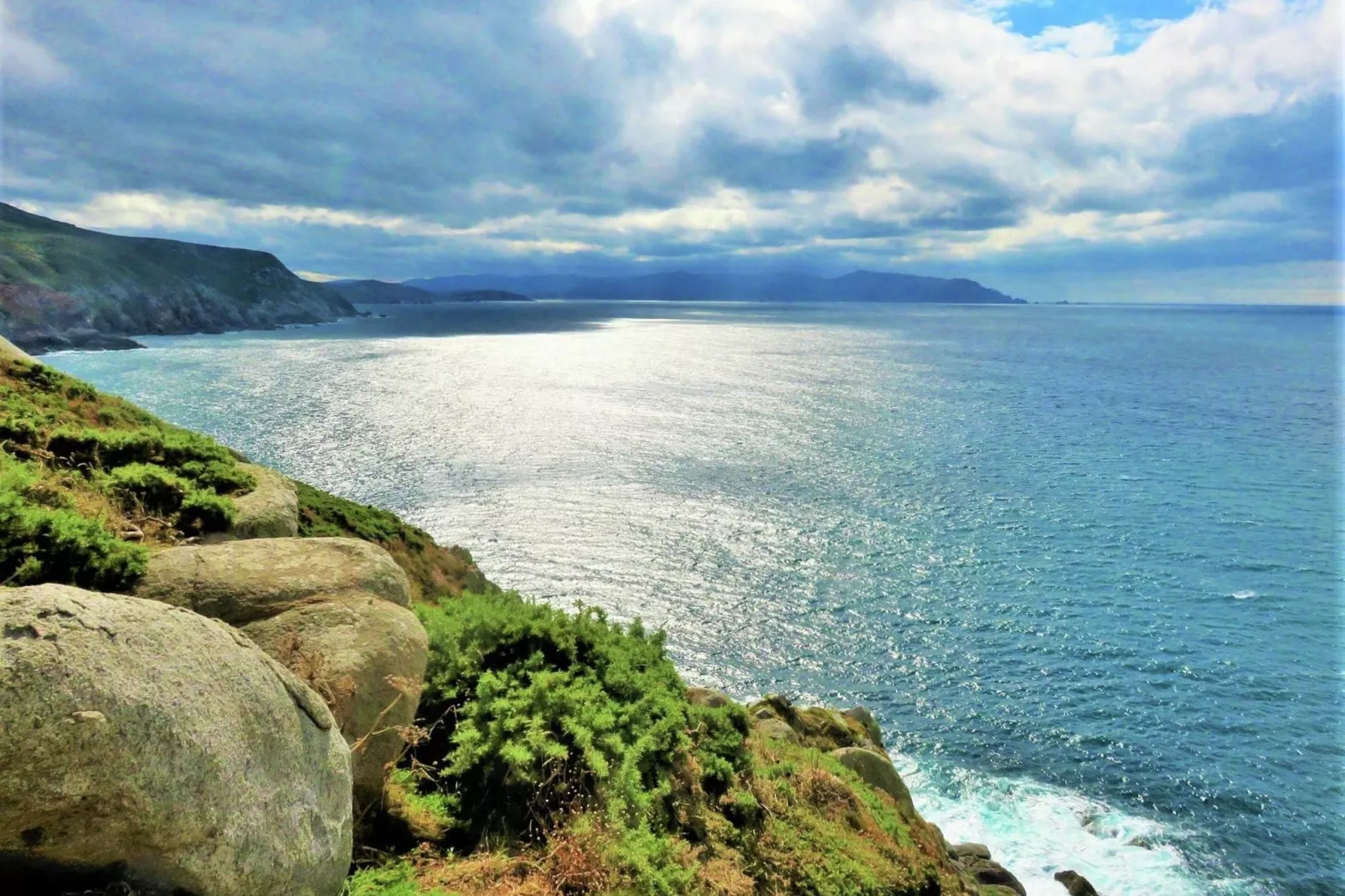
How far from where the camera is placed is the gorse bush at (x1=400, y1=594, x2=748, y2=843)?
9.07 metres

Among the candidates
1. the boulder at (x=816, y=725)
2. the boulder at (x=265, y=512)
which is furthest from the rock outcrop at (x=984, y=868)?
the boulder at (x=265, y=512)

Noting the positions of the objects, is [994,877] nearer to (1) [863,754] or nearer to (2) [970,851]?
(2) [970,851]

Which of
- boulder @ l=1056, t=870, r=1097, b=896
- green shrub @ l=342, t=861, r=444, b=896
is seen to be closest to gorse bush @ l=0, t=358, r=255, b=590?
green shrub @ l=342, t=861, r=444, b=896

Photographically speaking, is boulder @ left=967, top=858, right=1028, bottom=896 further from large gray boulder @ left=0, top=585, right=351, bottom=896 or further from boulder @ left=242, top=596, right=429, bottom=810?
large gray boulder @ left=0, top=585, right=351, bottom=896

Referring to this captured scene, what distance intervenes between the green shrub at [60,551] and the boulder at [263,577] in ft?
1.13

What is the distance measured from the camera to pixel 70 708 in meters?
4.66

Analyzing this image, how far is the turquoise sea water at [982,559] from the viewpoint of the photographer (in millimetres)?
26750

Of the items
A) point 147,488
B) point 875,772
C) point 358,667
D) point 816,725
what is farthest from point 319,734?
point 816,725

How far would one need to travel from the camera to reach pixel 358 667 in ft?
28.1

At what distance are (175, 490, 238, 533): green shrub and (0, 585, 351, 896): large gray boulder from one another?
308 inches

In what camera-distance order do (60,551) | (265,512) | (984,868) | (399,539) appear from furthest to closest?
(399,539), (984,868), (265,512), (60,551)

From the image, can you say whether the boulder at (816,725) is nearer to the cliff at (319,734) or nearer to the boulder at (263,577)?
the cliff at (319,734)

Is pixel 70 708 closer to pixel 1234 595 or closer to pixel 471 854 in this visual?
pixel 471 854

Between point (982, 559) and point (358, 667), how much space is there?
1630 inches
